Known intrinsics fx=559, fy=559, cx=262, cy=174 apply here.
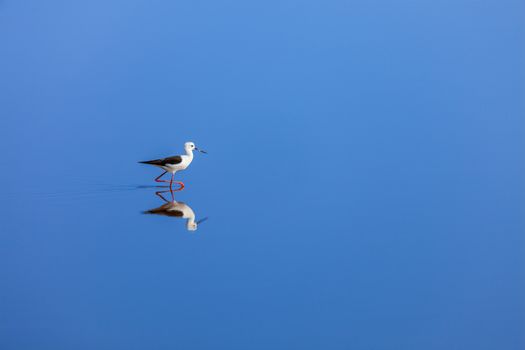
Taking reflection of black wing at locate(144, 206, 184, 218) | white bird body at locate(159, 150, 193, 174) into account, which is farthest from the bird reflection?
white bird body at locate(159, 150, 193, 174)

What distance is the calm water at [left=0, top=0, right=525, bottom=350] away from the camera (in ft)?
5.99

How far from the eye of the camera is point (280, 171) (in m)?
2.38

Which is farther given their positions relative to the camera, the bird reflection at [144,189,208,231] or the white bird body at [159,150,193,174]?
the white bird body at [159,150,193,174]

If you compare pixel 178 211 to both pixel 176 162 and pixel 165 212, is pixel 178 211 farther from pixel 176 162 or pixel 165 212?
pixel 176 162

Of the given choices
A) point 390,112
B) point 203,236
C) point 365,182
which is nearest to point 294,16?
point 390,112

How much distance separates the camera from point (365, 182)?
228 centimetres

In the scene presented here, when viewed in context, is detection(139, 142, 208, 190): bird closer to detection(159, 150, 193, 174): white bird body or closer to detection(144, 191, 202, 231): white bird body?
detection(159, 150, 193, 174): white bird body

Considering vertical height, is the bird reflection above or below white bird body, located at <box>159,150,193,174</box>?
below

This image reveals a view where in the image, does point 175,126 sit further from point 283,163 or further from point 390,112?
point 390,112

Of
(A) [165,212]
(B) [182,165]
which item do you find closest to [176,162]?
(B) [182,165]

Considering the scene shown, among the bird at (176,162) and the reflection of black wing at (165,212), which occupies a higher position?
the bird at (176,162)

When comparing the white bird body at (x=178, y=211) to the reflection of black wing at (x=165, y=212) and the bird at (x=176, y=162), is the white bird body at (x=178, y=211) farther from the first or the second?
the bird at (x=176, y=162)

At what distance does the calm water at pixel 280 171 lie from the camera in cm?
183

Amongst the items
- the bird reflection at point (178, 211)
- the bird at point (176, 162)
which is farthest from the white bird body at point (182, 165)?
the bird reflection at point (178, 211)
